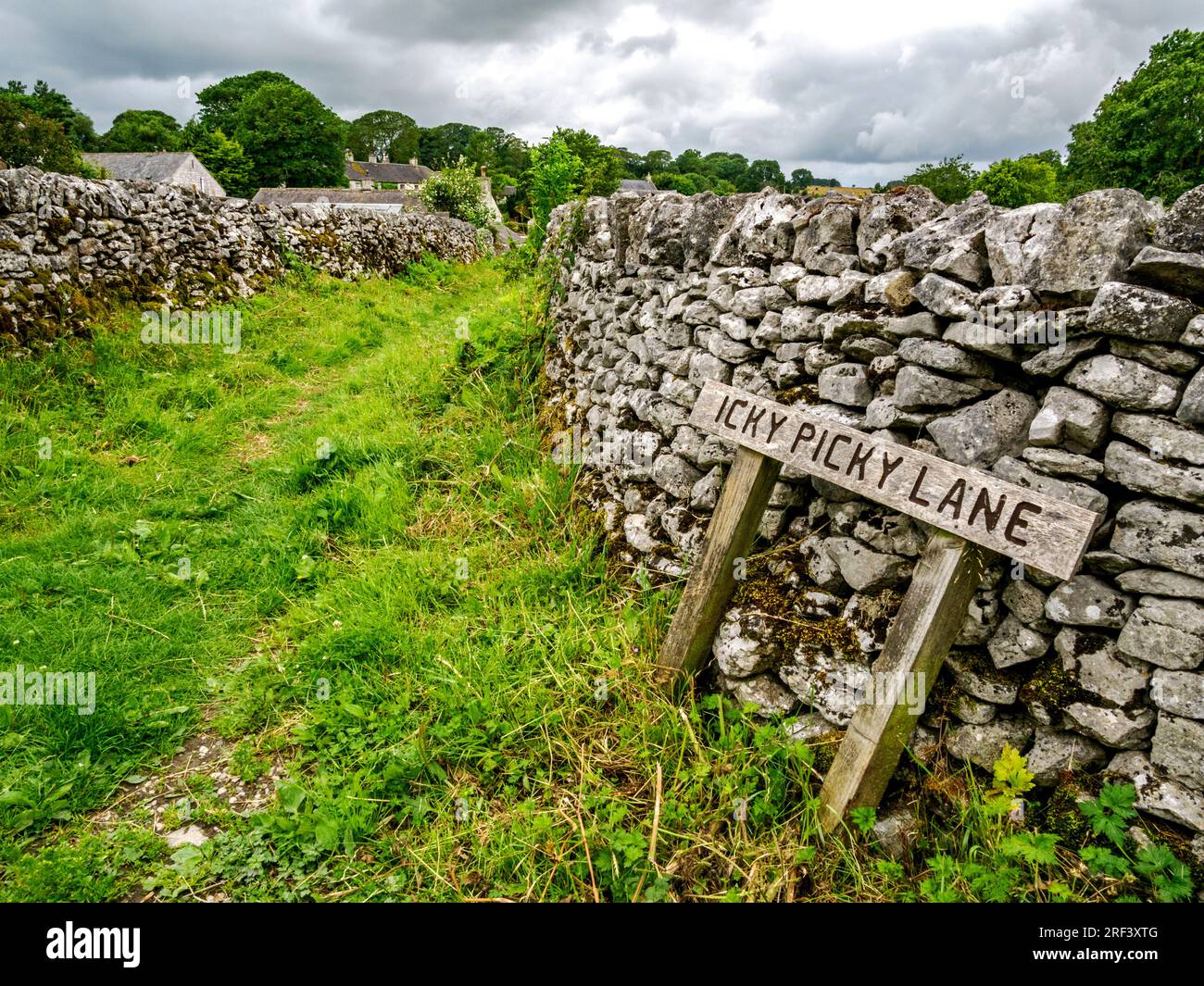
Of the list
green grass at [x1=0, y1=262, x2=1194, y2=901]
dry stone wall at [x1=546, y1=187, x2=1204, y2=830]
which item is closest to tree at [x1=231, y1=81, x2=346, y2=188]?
green grass at [x1=0, y1=262, x2=1194, y2=901]

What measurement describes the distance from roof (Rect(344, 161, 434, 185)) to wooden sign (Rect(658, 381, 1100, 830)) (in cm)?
7886

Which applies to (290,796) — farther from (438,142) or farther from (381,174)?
(438,142)

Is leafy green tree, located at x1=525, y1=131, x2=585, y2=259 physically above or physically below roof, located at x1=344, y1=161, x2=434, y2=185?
below

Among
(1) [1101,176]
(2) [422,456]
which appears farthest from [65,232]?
(1) [1101,176]

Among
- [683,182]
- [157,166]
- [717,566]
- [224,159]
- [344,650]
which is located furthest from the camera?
[683,182]

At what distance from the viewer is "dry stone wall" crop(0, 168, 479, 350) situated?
6.72 metres

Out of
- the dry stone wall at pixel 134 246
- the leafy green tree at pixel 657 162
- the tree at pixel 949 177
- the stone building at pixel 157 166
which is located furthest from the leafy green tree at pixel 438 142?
the dry stone wall at pixel 134 246

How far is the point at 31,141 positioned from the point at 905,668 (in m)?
36.8

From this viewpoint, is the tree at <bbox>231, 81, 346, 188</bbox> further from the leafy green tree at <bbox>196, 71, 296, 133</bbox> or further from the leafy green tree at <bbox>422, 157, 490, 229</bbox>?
the leafy green tree at <bbox>422, 157, 490, 229</bbox>

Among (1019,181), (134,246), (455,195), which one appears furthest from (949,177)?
(134,246)

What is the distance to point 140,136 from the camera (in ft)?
175

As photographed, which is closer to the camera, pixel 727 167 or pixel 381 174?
pixel 381 174
